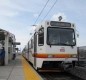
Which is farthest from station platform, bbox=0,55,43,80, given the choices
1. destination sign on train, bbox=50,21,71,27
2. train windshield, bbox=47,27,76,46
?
destination sign on train, bbox=50,21,71,27

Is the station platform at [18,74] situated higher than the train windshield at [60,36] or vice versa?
the train windshield at [60,36]

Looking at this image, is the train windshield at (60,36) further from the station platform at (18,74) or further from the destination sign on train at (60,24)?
the station platform at (18,74)

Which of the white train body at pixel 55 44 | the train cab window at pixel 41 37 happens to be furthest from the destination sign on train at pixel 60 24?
the train cab window at pixel 41 37

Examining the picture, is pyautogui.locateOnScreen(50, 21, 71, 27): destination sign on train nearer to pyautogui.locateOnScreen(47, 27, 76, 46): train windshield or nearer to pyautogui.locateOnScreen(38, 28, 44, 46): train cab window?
pyautogui.locateOnScreen(47, 27, 76, 46): train windshield

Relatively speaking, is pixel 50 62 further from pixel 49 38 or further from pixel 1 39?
pixel 1 39

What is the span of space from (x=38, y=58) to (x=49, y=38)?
5.04 feet

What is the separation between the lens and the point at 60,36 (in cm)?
1936

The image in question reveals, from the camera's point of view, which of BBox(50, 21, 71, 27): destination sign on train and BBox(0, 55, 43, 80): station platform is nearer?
BBox(0, 55, 43, 80): station platform

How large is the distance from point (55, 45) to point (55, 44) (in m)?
0.07

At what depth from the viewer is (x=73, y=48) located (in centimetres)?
1953

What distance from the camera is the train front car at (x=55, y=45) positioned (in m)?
19.1

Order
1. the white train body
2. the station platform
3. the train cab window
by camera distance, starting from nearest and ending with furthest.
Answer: the station platform
the white train body
the train cab window

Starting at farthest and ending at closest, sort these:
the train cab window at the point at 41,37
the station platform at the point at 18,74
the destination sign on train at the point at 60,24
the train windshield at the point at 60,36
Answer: the destination sign on train at the point at 60,24
the train cab window at the point at 41,37
the train windshield at the point at 60,36
the station platform at the point at 18,74

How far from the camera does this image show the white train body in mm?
19062
